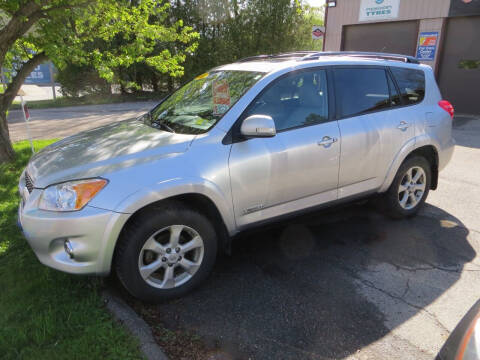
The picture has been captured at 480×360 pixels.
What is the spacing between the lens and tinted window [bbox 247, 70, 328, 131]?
3.10 meters

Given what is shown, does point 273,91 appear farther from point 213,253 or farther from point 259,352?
point 259,352

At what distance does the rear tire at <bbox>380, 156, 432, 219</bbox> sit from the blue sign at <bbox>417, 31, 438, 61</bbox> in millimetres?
9733

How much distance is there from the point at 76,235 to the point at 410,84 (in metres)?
3.57

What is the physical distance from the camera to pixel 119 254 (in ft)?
8.43

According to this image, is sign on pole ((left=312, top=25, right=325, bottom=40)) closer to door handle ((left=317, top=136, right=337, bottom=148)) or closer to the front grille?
door handle ((left=317, top=136, right=337, bottom=148))

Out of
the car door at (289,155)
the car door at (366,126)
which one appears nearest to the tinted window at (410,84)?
the car door at (366,126)

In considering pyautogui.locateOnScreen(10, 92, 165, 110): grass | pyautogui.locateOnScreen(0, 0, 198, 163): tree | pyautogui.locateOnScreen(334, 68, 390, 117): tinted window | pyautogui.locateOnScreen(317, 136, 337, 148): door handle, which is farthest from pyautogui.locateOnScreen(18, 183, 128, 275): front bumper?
pyautogui.locateOnScreen(10, 92, 165, 110): grass

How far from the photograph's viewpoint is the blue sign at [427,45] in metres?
12.0

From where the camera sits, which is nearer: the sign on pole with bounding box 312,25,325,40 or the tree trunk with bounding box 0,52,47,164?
the tree trunk with bounding box 0,52,47,164

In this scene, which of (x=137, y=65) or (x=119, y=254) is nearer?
(x=119, y=254)

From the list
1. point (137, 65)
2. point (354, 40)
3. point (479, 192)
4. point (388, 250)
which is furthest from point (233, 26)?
point (388, 250)

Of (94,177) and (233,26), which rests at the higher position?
(233,26)

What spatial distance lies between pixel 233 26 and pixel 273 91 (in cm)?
1896

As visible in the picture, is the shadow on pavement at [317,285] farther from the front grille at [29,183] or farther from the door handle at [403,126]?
the front grille at [29,183]
